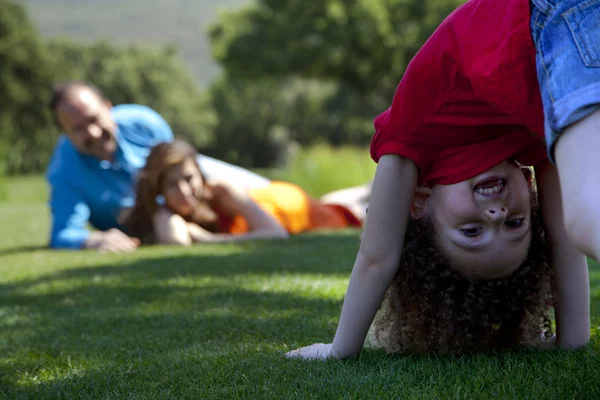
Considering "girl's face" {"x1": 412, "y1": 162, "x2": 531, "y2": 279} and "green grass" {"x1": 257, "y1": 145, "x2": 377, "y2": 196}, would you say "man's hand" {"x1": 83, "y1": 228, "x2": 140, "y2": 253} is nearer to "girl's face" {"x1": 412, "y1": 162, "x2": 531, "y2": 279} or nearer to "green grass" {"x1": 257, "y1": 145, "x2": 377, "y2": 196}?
"girl's face" {"x1": 412, "y1": 162, "x2": 531, "y2": 279}

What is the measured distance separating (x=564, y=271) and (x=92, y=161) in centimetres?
543

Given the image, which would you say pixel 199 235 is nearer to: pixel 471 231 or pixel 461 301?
pixel 461 301

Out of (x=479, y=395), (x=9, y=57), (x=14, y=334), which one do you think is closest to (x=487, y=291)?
(x=479, y=395)

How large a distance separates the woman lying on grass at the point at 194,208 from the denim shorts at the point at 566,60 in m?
4.95

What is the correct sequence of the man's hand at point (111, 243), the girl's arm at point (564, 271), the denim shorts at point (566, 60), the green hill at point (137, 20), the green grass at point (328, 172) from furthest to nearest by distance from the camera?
1. the green hill at point (137, 20)
2. the green grass at point (328, 172)
3. the man's hand at point (111, 243)
4. the girl's arm at point (564, 271)
5. the denim shorts at point (566, 60)

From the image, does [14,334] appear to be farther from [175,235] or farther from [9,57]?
[9,57]

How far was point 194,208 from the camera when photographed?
668cm

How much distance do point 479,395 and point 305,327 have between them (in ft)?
3.65

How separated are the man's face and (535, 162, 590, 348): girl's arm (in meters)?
5.08

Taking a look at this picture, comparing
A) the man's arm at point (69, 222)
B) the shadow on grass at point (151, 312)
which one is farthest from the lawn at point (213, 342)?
the man's arm at point (69, 222)

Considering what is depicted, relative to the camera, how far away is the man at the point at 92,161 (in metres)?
6.63

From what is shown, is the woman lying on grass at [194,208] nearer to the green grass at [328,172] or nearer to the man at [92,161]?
the man at [92,161]

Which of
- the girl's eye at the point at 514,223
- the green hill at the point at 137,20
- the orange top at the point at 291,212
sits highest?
the green hill at the point at 137,20

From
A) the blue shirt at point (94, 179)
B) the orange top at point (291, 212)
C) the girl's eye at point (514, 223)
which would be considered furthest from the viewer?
the orange top at point (291, 212)
